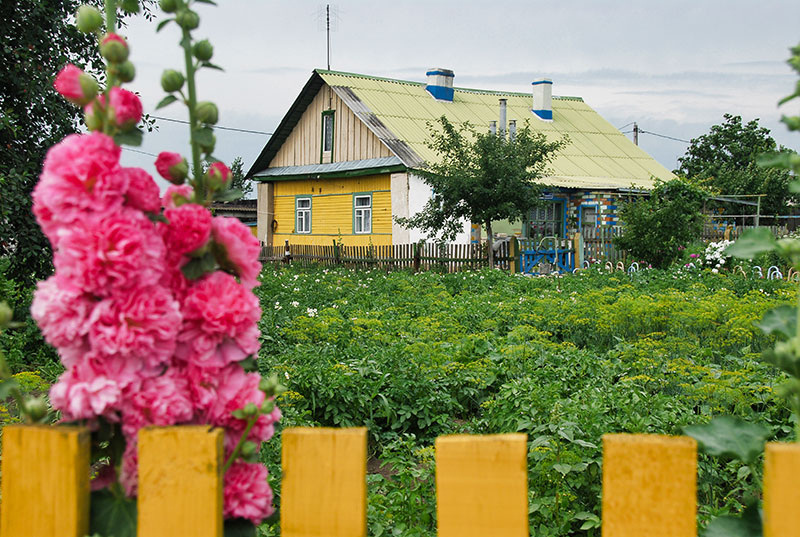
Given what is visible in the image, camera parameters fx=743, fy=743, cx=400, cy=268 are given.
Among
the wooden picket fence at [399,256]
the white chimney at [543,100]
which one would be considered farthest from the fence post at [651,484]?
the white chimney at [543,100]

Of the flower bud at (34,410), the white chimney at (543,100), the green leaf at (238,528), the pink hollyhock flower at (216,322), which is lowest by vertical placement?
the green leaf at (238,528)

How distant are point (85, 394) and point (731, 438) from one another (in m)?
0.96

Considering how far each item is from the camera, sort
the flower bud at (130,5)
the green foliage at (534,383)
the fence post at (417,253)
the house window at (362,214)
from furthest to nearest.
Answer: the house window at (362,214) → the fence post at (417,253) → the green foliage at (534,383) → the flower bud at (130,5)

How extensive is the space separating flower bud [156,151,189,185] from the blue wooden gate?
17553 millimetres

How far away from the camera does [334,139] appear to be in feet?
78.3

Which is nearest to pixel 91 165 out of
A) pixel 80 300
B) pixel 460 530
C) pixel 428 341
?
pixel 80 300

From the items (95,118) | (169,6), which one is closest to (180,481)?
(95,118)

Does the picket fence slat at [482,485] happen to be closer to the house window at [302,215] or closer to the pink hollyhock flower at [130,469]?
the pink hollyhock flower at [130,469]

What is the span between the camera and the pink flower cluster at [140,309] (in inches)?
41.6

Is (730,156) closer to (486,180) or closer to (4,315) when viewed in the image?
(486,180)

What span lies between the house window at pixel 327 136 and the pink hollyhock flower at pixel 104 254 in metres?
23.4

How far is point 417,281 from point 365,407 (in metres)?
7.34

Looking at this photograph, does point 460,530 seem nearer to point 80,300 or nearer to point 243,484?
point 243,484

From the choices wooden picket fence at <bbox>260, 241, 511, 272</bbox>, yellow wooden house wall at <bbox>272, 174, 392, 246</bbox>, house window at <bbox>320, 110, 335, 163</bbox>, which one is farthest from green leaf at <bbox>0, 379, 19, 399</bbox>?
house window at <bbox>320, 110, 335, 163</bbox>
